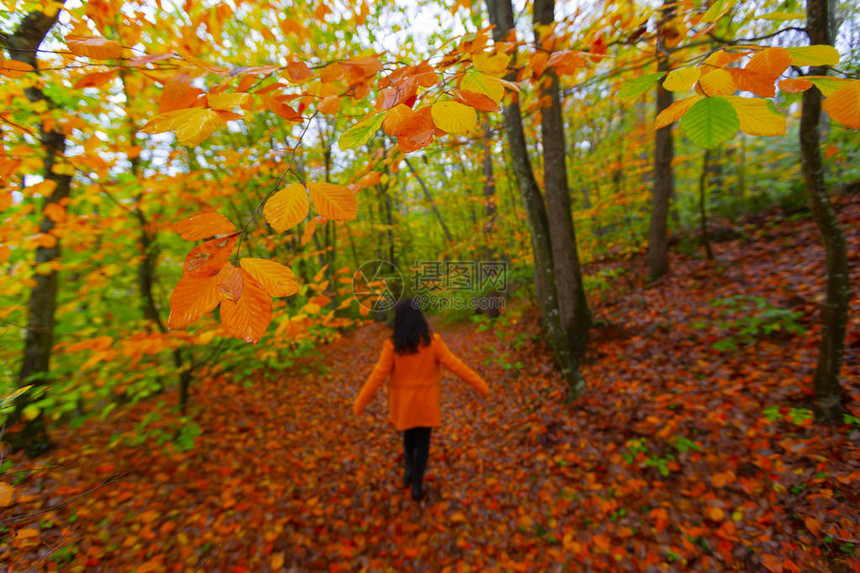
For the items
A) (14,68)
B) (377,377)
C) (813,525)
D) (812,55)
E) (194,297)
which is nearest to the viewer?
(194,297)

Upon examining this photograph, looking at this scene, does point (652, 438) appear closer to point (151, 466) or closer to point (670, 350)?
point (670, 350)

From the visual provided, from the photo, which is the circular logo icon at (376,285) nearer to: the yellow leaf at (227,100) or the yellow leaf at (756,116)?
the yellow leaf at (227,100)

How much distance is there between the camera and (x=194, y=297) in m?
0.75

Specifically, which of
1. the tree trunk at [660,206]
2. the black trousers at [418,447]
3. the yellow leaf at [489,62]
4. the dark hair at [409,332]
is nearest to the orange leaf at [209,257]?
the yellow leaf at [489,62]

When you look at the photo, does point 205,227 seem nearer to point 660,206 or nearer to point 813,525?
point 813,525

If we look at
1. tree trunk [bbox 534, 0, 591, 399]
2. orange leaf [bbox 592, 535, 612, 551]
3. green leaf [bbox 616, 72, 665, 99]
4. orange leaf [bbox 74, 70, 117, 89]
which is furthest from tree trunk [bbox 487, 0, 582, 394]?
orange leaf [bbox 74, 70, 117, 89]

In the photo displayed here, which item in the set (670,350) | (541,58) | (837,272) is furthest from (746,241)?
(541,58)

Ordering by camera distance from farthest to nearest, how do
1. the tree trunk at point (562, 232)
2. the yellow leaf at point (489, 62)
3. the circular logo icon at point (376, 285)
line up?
the circular logo icon at point (376, 285) → the tree trunk at point (562, 232) → the yellow leaf at point (489, 62)

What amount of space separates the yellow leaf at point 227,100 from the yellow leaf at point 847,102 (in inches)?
63.4

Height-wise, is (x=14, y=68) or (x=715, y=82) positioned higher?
(x=14, y=68)

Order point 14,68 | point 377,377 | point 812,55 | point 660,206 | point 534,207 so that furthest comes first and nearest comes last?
point 660,206 < point 534,207 < point 377,377 < point 14,68 < point 812,55

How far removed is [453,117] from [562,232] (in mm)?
4347

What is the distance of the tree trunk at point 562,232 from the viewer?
179 inches

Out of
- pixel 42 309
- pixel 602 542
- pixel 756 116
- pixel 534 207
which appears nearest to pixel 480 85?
pixel 756 116
